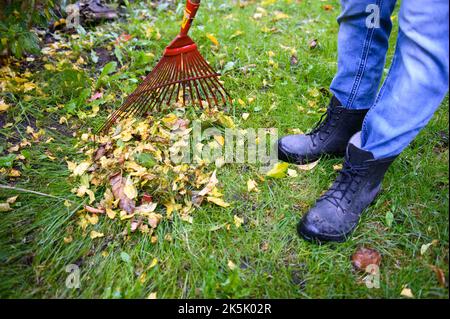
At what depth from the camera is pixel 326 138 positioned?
168 cm

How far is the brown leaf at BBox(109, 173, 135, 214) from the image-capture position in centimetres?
150

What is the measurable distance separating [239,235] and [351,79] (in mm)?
792

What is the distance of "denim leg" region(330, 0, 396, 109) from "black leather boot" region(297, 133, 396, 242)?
0.80 ft

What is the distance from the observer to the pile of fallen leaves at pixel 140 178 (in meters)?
1.49

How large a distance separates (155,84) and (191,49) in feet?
0.84

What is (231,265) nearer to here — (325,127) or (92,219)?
(92,219)

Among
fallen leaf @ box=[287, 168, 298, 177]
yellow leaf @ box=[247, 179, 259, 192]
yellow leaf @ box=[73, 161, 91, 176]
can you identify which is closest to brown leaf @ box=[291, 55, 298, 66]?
fallen leaf @ box=[287, 168, 298, 177]

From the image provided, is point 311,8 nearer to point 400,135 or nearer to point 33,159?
point 400,135

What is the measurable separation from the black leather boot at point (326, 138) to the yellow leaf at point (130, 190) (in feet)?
2.33

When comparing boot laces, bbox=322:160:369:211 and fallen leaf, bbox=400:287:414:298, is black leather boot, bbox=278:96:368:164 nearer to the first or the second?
boot laces, bbox=322:160:369:211

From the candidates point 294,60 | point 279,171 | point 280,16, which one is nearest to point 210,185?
point 279,171

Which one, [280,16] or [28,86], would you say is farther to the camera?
[280,16]

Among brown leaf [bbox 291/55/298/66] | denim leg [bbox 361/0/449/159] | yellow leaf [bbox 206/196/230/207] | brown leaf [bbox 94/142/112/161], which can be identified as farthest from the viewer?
brown leaf [bbox 291/55/298/66]
